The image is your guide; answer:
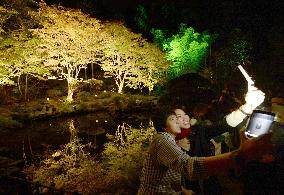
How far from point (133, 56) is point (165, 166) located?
2275 cm

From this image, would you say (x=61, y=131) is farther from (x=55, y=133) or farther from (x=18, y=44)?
(x=18, y=44)

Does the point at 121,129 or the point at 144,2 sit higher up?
the point at 144,2

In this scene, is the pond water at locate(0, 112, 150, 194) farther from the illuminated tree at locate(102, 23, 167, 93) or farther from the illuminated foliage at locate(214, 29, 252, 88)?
the illuminated foliage at locate(214, 29, 252, 88)

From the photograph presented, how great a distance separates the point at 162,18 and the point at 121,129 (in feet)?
63.3

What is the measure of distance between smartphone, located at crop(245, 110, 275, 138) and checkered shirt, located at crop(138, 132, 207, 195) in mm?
489

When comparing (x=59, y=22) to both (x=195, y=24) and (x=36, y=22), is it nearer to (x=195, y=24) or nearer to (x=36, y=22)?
(x=36, y=22)

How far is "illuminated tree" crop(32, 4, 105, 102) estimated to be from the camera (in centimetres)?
2052

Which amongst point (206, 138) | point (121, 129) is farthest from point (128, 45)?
point (206, 138)

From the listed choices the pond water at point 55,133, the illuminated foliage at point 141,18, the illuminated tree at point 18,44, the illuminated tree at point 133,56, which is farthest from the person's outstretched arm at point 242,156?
the illuminated foliage at point 141,18

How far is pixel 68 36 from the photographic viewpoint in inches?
830

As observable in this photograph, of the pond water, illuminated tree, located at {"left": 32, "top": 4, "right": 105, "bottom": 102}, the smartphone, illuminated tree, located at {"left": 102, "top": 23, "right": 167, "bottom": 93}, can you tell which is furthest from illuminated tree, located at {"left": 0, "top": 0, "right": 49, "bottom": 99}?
the smartphone

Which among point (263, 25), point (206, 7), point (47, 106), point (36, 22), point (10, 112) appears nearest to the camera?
point (10, 112)

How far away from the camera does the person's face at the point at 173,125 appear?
7.78 feet

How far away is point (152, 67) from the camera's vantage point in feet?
81.3
